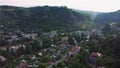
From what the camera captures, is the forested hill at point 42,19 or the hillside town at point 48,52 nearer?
the hillside town at point 48,52

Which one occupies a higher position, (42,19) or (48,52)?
(48,52)

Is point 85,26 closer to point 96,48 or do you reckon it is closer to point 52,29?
point 52,29

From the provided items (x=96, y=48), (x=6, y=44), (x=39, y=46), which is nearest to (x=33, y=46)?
(x=39, y=46)

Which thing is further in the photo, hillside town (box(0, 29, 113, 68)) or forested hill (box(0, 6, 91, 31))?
forested hill (box(0, 6, 91, 31))

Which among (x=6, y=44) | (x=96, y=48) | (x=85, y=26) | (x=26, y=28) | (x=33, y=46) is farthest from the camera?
(x=85, y=26)

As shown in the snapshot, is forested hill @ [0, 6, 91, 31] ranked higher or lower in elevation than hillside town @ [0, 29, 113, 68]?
lower

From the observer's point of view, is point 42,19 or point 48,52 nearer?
point 48,52

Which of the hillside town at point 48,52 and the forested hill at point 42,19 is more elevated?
the hillside town at point 48,52

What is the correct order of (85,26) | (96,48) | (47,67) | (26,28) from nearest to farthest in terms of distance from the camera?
1. (47,67)
2. (96,48)
3. (26,28)
4. (85,26)
